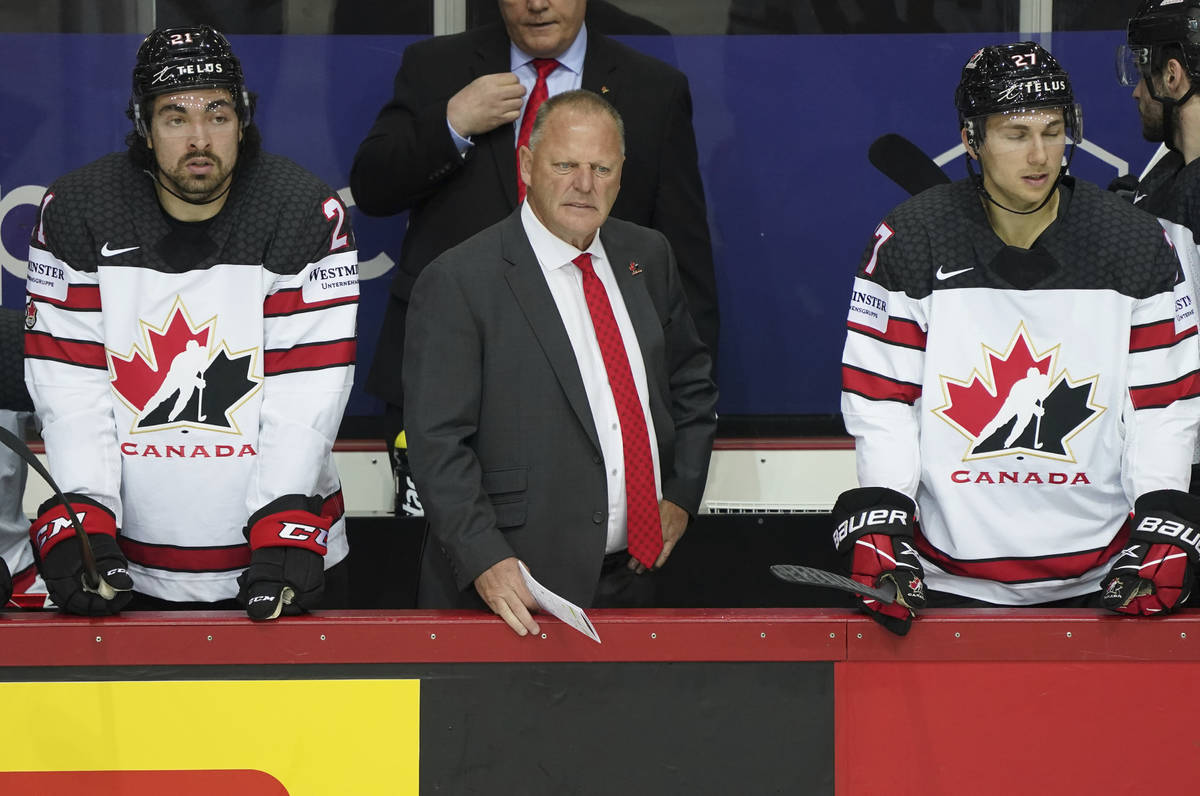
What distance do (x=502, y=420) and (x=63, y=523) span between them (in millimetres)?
728

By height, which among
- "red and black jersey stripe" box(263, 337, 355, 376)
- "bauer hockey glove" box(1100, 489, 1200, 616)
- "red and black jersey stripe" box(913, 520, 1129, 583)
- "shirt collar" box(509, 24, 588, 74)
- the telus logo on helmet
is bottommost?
"red and black jersey stripe" box(913, 520, 1129, 583)

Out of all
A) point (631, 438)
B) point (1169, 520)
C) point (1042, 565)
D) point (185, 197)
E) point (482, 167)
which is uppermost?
point (482, 167)

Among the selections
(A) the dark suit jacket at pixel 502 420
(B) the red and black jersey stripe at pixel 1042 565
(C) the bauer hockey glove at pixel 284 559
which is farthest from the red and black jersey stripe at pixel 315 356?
(B) the red and black jersey stripe at pixel 1042 565

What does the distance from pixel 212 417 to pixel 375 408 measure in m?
1.60

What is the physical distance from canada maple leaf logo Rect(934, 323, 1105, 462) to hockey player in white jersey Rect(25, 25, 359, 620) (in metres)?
1.03

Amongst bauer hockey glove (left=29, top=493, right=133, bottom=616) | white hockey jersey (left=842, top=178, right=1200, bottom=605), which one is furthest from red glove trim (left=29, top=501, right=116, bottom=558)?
white hockey jersey (left=842, top=178, right=1200, bottom=605)

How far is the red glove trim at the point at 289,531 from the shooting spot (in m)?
2.31

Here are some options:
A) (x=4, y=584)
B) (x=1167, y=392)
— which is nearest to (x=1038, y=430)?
(x=1167, y=392)

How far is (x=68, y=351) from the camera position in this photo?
245 cm

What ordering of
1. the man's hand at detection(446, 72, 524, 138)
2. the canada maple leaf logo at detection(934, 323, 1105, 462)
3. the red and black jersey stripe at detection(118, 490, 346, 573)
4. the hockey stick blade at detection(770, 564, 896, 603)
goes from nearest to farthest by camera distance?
the hockey stick blade at detection(770, 564, 896, 603) < the canada maple leaf logo at detection(934, 323, 1105, 462) < the red and black jersey stripe at detection(118, 490, 346, 573) < the man's hand at detection(446, 72, 524, 138)

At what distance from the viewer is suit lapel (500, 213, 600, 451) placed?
255cm

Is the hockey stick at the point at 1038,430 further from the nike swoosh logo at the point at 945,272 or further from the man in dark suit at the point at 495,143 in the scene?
the man in dark suit at the point at 495,143

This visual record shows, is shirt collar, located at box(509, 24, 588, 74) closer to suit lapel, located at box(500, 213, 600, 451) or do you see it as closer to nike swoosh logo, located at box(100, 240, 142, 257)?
suit lapel, located at box(500, 213, 600, 451)

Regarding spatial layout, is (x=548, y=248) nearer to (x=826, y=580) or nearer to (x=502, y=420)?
(x=502, y=420)
